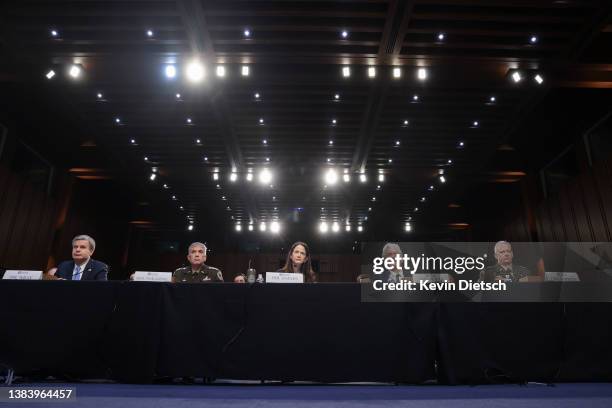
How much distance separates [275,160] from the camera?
35.6ft

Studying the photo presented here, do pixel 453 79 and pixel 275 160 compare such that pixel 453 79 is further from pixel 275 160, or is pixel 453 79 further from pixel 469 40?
pixel 275 160

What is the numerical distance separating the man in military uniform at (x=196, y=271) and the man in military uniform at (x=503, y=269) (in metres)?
2.43

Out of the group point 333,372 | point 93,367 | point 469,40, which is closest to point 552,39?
point 469,40

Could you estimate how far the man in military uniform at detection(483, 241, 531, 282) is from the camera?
301 centimetres

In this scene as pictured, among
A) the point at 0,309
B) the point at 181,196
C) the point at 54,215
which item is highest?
the point at 181,196

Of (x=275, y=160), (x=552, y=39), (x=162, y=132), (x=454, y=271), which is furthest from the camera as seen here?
(x=275, y=160)

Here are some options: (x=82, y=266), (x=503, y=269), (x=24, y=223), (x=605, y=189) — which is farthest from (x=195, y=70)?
A: (x=605, y=189)

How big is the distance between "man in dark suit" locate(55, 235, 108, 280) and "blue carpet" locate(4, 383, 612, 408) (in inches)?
44.6

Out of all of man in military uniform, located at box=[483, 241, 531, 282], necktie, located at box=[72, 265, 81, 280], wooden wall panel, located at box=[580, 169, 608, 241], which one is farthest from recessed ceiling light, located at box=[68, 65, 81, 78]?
wooden wall panel, located at box=[580, 169, 608, 241]

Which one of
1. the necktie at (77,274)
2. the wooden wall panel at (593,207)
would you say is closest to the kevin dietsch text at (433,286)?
the necktie at (77,274)

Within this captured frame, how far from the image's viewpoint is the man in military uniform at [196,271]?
134 inches

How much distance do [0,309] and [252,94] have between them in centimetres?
636

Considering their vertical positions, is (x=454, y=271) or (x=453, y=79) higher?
(x=453, y=79)

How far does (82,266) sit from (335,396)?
2.75 metres
